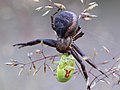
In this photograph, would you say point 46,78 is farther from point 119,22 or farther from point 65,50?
→ point 65,50

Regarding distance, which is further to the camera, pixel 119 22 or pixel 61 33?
pixel 119 22

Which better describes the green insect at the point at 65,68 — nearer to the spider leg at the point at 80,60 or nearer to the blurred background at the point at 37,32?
the spider leg at the point at 80,60

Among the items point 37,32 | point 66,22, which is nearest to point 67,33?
point 66,22

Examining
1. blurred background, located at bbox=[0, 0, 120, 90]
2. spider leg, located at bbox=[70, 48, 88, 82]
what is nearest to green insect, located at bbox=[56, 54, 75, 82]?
spider leg, located at bbox=[70, 48, 88, 82]

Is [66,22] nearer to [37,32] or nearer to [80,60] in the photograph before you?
[80,60]

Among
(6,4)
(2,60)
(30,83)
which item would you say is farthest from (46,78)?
(6,4)

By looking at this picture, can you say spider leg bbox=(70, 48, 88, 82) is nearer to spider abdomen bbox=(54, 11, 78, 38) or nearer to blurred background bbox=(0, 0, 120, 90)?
spider abdomen bbox=(54, 11, 78, 38)
